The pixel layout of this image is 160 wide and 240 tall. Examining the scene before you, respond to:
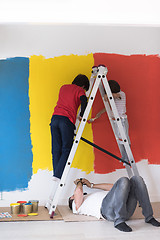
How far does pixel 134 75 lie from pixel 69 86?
3.12 ft

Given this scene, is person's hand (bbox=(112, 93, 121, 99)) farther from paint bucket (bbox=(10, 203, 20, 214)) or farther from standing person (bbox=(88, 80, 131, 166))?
paint bucket (bbox=(10, 203, 20, 214))

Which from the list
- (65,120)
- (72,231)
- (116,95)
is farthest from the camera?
(116,95)

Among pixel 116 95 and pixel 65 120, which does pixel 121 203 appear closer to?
pixel 65 120

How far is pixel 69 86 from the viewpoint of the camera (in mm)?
3074

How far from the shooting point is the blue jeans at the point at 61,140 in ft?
9.61

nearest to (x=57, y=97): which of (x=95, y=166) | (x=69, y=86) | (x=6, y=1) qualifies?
(x=69, y=86)

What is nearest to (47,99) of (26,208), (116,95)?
(116,95)

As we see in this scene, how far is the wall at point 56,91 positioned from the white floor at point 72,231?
A: 2.58 ft

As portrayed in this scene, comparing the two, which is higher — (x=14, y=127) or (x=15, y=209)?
(x=14, y=127)

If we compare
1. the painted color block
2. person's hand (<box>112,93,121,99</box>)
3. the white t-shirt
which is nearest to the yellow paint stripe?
the painted color block

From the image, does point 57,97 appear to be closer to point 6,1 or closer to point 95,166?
point 95,166

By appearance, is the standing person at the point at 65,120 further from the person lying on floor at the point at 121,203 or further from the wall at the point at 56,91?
the person lying on floor at the point at 121,203

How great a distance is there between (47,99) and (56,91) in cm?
14

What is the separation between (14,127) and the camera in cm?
335
